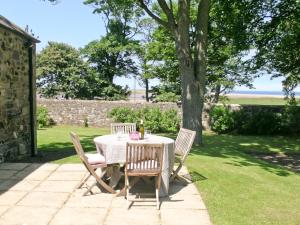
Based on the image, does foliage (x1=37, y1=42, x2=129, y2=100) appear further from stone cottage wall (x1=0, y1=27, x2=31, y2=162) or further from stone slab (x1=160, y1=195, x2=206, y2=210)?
stone slab (x1=160, y1=195, x2=206, y2=210)

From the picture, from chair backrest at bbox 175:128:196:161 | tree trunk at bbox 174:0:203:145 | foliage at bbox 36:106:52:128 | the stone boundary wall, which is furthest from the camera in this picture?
foliage at bbox 36:106:52:128

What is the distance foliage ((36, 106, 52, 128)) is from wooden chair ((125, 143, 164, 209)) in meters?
16.2

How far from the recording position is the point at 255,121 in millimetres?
20562

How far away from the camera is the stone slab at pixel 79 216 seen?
18.1 feet

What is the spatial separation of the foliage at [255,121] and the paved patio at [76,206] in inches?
528

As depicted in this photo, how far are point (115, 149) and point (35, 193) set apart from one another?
1.58 metres

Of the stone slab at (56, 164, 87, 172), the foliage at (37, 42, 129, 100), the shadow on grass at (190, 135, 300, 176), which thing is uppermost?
the foliage at (37, 42, 129, 100)

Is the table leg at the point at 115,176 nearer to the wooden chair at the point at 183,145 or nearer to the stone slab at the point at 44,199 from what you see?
Result: the stone slab at the point at 44,199

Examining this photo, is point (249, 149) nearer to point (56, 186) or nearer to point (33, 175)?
point (33, 175)

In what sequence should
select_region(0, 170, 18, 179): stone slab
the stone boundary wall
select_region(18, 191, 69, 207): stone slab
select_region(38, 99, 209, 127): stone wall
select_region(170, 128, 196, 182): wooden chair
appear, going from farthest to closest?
select_region(38, 99, 209, 127): stone wall < the stone boundary wall < select_region(0, 170, 18, 179): stone slab < select_region(170, 128, 196, 182): wooden chair < select_region(18, 191, 69, 207): stone slab

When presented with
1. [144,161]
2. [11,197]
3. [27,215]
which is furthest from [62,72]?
[27,215]

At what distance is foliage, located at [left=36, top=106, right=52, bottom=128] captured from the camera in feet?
71.5

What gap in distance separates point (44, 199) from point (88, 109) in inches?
633

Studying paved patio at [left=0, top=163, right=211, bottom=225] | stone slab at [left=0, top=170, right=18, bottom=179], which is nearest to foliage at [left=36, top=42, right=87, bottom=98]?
stone slab at [left=0, top=170, right=18, bottom=179]
